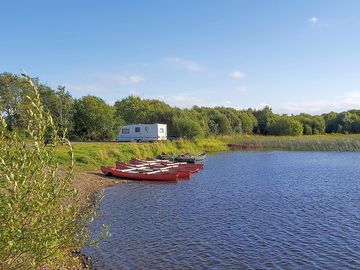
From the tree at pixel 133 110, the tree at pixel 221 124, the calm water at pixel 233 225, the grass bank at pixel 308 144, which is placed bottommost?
the calm water at pixel 233 225

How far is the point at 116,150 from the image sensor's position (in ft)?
137

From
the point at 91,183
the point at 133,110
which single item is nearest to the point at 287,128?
the point at 133,110

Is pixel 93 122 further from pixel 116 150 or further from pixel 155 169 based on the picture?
pixel 155 169

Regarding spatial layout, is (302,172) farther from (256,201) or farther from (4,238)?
(4,238)

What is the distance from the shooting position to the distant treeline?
6319cm

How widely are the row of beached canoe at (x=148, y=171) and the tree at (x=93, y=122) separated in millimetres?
27700

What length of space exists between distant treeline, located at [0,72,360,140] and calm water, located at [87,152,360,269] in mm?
18316

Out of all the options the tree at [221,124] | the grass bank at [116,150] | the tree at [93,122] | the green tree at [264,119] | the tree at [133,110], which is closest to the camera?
the grass bank at [116,150]

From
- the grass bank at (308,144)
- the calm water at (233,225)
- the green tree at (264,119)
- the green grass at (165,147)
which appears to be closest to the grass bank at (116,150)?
the green grass at (165,147)

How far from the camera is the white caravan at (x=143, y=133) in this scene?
5634cm

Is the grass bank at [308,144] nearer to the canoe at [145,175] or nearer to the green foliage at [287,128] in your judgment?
the green foliage at [287,128]

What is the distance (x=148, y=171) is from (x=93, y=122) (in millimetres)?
34607

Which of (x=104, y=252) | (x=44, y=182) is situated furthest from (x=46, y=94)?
(x=44, y=182)

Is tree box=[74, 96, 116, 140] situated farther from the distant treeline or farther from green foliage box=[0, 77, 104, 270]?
green foliage box=[0, 77, 104, 270]
